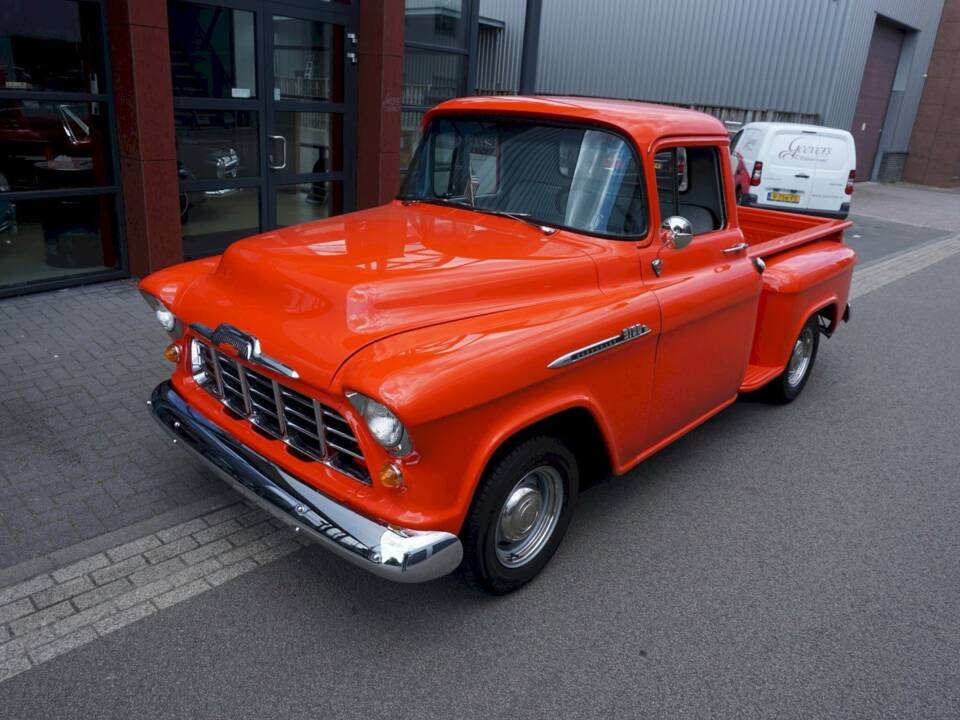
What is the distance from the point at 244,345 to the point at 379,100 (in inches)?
247

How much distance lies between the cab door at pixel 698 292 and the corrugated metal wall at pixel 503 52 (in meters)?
16.5

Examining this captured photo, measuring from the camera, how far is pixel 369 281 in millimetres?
2961

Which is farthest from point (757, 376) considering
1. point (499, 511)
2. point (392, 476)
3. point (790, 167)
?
point (790, 167)

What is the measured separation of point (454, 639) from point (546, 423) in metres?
0.91

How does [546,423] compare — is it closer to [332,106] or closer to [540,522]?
[540,522]

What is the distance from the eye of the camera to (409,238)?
11.7 feet

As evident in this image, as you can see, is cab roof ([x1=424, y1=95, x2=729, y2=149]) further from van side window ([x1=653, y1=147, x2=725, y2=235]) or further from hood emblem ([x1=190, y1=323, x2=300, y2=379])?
hood emblem ([x1=190, y1=323, x2=300, y2=379])

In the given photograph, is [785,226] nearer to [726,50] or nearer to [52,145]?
[52,145]

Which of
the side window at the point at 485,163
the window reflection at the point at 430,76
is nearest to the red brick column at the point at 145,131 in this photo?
the window reflection at the point at 430,76

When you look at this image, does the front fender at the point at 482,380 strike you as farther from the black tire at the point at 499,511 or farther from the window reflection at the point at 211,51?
the window reflection at the point at 211,51

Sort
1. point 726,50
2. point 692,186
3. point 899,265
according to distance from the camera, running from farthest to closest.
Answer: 1. point 726,50
2. point 899,265
3. point 692,186

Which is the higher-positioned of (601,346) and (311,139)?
(311,139)

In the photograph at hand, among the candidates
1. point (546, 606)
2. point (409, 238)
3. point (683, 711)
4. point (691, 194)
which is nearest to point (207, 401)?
point (409, 238)

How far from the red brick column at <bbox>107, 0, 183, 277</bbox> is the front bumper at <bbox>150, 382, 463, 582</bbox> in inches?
167
